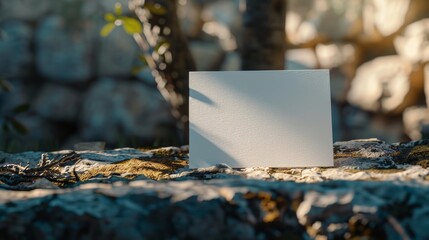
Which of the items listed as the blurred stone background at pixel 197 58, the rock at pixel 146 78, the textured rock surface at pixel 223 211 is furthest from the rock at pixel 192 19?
the textured rock surface at pixel 223 211

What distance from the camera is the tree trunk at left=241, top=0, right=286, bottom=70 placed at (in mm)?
1759

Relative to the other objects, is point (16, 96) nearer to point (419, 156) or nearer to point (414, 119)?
point (414, 119)

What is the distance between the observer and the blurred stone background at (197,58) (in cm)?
344

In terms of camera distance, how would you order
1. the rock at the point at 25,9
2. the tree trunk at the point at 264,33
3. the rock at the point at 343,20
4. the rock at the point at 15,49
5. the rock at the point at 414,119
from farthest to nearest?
the rock at the point at 25,9
the rock at the point at 15,49
the rock at the point at 343,20
the rock at the point at 414,119
the tree trunk at the point at 264,33

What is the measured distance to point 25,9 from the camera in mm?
4039

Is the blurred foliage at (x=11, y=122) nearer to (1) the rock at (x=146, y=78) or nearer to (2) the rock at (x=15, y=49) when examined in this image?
(2) the rock at (x=15, y=49)

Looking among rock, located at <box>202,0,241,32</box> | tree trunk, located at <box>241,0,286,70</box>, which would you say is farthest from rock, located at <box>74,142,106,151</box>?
rock, located at <box>202,0,241,32</box>

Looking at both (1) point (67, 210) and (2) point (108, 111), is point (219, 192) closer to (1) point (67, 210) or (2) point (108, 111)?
(1) point (67, 210)

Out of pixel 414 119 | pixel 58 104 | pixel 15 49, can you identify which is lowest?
pixel 414 119

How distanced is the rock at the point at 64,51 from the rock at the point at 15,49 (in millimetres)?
Result: 92

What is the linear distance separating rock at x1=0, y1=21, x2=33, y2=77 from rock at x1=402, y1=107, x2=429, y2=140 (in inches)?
97.8

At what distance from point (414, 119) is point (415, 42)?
1.47 ft

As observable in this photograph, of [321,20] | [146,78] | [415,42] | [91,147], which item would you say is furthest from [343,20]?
[91,147]

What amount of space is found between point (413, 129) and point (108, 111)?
1.88 metres
